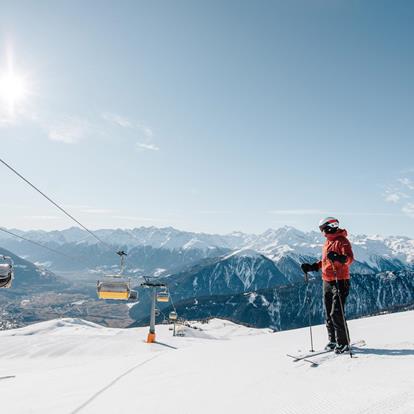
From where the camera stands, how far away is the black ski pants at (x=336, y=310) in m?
7.32

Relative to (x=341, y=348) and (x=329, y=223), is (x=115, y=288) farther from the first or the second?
(x=341, y=348)

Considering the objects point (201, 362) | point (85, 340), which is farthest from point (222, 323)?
point (201, 362)

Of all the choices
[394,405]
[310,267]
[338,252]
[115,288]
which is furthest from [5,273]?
[394,405]

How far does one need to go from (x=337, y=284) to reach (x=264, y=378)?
2.94 m

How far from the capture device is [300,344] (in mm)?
9523

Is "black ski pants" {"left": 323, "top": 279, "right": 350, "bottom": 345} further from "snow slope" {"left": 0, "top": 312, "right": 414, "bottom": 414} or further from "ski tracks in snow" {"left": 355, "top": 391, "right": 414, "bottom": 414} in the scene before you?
"ski tracks in snow" {"left": 355, "top": 391, "right": 414, "bottom": 414}

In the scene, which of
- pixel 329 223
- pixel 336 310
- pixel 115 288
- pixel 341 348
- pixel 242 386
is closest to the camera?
pixel 242 386

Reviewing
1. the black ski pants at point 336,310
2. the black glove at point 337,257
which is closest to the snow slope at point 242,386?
the black ski pants at point 336,310

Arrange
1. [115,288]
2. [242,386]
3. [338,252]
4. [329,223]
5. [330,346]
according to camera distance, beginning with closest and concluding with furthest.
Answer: [242,386] → [330,346] → [338,252] → [329,223] → [115,288]

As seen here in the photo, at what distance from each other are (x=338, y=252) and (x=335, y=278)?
0.59m

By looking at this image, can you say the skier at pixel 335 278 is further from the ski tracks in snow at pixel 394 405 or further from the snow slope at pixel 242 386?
the ski tracks in snow at pixel 394 405

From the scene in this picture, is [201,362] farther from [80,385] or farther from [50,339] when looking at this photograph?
[50,339]

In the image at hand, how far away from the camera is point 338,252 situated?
26.3 feet

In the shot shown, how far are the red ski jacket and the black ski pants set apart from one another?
0.59 ft
